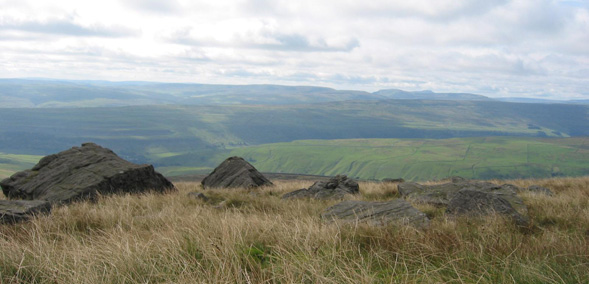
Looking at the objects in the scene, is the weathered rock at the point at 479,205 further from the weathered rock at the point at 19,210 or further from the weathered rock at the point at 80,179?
the weathered rock at the point at 80,179

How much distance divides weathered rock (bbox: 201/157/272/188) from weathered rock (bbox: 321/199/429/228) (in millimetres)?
10679

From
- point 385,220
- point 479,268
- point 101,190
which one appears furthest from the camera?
point 101,190

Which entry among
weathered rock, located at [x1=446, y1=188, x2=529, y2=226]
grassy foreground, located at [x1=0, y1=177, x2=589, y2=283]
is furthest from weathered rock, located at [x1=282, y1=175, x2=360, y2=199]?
grassy foreground, located at [x1=0, y1=177, x2=589, y2=283]

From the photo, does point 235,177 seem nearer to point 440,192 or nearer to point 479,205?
point 440,192

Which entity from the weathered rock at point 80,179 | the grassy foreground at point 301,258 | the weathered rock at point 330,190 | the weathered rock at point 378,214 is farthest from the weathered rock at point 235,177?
the grassy foreground at point 301,258

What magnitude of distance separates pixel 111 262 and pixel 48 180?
1162 centimetres

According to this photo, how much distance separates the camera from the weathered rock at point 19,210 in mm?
7399

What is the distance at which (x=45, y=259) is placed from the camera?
4.61 m

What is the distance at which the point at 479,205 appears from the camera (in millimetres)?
8234

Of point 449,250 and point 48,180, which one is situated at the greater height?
point 449,250

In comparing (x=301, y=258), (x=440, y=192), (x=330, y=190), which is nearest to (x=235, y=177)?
(x=330, y=190)

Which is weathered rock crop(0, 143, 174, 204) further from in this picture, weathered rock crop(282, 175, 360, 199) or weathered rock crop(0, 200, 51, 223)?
weathered rock crop(282, 175, 360, 199)

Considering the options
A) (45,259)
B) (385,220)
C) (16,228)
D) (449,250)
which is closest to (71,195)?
(16,228)

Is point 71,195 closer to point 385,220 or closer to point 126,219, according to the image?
point 126,219
